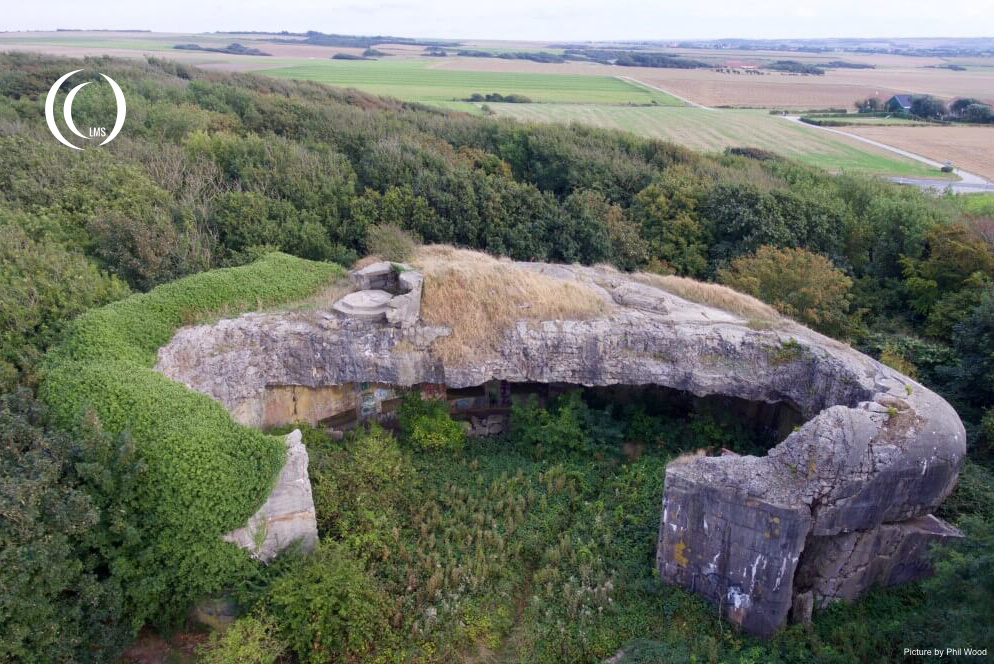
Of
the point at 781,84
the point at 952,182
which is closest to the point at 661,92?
the point at 781,84

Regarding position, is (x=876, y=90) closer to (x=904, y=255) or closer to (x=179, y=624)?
(x=904, y=255)

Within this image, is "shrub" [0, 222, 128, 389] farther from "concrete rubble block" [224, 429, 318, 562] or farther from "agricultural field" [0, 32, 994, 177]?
"agricultural field" [0, 32, 994, 177]

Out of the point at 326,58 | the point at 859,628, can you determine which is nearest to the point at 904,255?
the point at 859,628

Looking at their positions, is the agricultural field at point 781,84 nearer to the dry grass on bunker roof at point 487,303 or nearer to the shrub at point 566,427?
the dry grass on bunker roof at point 487,303

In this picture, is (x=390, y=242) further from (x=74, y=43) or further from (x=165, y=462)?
(x=74, y=43)

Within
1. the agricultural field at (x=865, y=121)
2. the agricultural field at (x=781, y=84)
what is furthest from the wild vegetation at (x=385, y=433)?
the agricultural field at (x=781, y=84)
